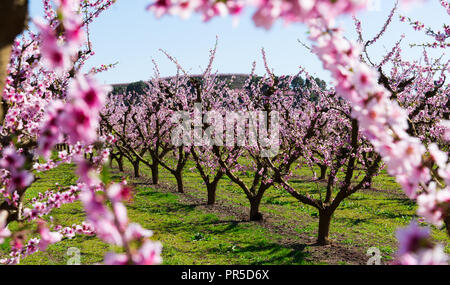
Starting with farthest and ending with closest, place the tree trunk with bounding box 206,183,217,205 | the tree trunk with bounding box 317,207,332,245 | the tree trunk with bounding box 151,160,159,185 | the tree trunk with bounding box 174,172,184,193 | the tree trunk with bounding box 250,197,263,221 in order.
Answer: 1. the tree trunk with bounding box 151,160,159,185
2. the tree trunk with bounding box 174,172,184,193
3. the tree trunk with bounding box 206,183,217,205
4. the tree trunk with bounding box 250,197,263,221
5. the tree trunk with bounding box 317,207,332,245

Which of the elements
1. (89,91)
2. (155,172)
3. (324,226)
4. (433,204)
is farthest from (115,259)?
(155,172)

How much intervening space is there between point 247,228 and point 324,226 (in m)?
2.66

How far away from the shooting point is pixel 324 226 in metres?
9.49

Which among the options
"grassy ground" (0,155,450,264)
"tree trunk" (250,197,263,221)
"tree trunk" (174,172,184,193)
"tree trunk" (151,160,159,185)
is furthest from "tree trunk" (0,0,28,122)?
"tree trunk" (151,160,159,185)

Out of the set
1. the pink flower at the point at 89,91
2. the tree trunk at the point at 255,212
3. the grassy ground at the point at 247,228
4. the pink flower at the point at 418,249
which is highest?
the pink flower at the point at 89,91

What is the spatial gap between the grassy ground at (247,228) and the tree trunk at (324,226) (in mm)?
233

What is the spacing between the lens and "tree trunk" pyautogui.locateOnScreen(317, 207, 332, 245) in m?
9.34

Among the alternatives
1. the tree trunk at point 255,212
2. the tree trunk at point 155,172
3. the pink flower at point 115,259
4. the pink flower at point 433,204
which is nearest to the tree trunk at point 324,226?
the tree trunk at point 255,212

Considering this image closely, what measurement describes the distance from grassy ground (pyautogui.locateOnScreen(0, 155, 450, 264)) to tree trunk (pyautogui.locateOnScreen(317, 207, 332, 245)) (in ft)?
0.76

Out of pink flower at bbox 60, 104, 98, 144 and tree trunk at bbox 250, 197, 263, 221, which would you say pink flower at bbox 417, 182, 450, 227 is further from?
tree trunk at bbox 250, 197, 263, 221

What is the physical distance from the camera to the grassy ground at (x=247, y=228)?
880 centimetres

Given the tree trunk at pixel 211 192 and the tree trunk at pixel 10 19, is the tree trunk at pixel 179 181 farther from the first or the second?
the tree trunk at pixel 10 19

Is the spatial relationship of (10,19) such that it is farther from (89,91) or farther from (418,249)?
(418,249)
